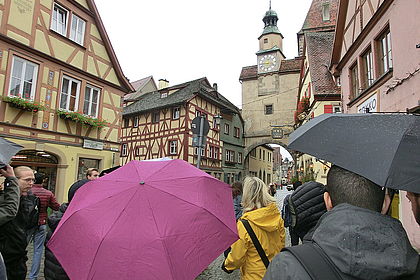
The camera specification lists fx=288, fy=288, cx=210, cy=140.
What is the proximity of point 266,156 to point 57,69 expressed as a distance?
34482 mm

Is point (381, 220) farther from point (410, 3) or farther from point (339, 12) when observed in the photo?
point (339, 12)

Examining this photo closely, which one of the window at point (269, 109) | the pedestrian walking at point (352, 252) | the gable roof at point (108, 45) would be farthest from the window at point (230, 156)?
the pedestrian walking at point (352, 252)

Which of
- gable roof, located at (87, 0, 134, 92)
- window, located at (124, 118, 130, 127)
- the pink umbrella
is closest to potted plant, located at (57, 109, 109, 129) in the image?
gable roof, located at (87, 0, 134, 92)

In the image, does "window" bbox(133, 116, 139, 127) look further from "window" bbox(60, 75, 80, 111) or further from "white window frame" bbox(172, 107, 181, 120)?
"window" bbox(60, 75, 80, 111)

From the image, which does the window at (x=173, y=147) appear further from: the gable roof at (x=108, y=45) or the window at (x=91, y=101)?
the window at (x=91, y=101)

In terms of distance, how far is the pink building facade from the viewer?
614 centimetres

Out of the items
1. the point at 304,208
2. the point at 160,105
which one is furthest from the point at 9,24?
the point at 160,105

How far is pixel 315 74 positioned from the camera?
17047 millimetres

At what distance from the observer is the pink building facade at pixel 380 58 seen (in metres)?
6.14

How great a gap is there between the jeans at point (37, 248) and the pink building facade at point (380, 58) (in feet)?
23.7

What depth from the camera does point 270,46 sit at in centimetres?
3288

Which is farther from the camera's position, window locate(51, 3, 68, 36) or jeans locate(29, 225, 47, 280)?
window locate(51, 3, 68, 36)

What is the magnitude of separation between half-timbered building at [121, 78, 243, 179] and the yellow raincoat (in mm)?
17906

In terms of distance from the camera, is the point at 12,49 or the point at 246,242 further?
the point at 12,49
